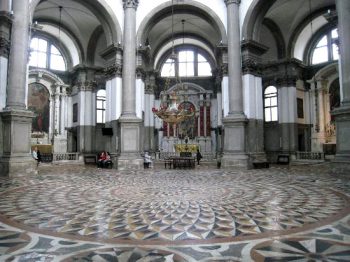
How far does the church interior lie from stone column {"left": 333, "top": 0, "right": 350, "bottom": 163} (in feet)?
0.14

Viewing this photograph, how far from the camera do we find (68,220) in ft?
14.4

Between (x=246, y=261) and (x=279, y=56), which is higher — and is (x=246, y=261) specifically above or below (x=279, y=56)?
below

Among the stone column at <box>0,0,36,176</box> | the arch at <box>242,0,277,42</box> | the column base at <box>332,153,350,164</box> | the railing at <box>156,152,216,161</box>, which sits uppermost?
the arch at <box>242,0,277,42</box>

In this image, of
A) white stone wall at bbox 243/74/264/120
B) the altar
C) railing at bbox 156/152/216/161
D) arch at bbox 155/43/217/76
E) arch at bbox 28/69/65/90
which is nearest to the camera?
white stone wall at bbox 243/74/264/120

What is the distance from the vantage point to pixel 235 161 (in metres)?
14.0

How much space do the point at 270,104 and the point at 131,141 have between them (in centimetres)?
1211

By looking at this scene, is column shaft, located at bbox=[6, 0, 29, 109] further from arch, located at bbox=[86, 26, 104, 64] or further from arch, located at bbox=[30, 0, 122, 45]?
arch, located at bbox=[86, 26, 104, 64]

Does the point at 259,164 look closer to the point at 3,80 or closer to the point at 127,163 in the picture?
the point at 127,163

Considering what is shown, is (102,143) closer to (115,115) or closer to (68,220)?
(115,115)

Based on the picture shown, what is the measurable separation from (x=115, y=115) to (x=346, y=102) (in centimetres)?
1087

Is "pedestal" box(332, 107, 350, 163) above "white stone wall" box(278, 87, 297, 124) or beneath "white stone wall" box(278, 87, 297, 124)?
beneath

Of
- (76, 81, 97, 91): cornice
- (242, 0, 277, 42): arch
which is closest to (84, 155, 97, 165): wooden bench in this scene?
(76, 81, 97, 91): cornice

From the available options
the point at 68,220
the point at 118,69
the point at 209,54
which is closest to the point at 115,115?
the point at 118,69

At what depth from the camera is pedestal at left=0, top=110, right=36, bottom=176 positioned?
33.7 ft
